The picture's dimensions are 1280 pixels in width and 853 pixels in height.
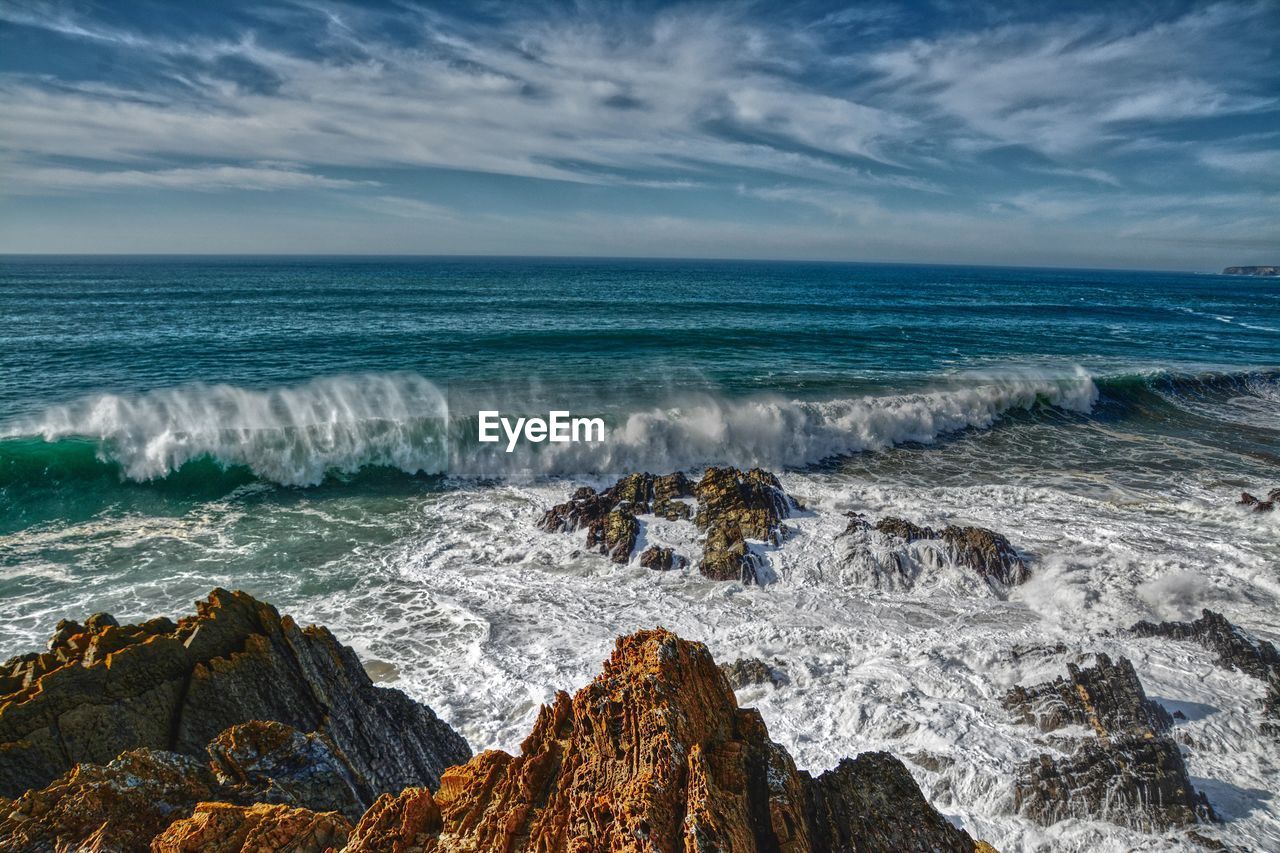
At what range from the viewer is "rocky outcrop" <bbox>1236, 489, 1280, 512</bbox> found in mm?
17047

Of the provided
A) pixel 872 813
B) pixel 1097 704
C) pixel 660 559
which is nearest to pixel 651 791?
pixel 872 813

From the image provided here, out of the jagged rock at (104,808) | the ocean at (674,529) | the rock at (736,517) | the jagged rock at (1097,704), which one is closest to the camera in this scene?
the jagged rock at (104,808)

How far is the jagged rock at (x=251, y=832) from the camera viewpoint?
13.7ft

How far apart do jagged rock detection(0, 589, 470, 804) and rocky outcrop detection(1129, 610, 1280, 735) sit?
41.4 feet

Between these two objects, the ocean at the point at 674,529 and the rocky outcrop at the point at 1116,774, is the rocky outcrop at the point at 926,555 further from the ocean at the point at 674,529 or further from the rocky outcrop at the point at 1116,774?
the rocky outcrop at the point at 1116,774

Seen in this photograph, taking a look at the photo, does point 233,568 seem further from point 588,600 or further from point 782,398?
point 782,398

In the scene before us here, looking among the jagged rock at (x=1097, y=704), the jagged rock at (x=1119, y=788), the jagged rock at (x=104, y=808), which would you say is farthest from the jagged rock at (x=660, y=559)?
the jagged rock at (x=104, y=808)

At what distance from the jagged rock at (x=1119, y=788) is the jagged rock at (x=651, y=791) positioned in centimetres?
383

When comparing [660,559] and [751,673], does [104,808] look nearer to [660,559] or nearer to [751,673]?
[751,673]

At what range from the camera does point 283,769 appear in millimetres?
5574

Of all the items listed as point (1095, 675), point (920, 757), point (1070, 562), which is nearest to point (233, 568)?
point (920, 757)

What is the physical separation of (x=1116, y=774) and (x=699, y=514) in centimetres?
1032

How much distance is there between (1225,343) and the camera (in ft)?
159

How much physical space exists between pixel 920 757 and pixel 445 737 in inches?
267
